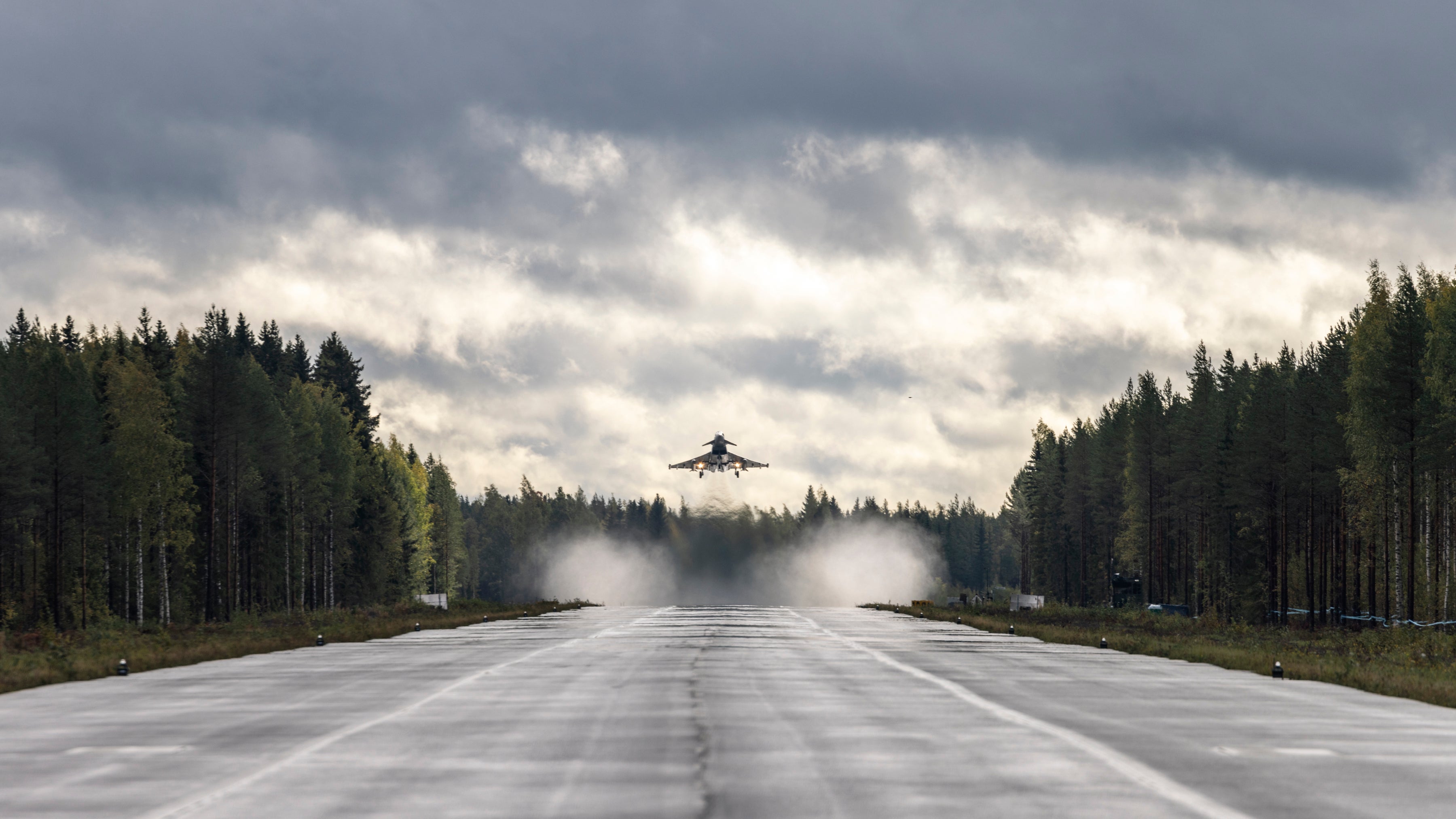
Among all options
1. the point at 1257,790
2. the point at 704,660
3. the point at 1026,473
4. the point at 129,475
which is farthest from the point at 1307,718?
the point at 1026,473

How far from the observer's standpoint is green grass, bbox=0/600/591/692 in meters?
29.1

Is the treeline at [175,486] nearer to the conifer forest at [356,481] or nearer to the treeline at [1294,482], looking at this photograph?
the conifer forest at [356,481]

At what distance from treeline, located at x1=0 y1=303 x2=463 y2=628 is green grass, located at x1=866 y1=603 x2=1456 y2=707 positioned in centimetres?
4595

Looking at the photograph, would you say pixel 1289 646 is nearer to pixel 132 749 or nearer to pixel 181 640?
pixel 181 640

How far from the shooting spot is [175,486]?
82.5 metres

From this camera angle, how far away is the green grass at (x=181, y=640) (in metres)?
29.1

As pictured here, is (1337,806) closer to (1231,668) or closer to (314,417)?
(1231,668)

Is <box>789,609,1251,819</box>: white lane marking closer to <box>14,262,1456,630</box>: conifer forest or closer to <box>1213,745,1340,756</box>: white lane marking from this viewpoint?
<box>1213,745,1340,756</box>: white lane marking

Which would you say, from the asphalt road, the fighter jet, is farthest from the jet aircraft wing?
the asphalt road

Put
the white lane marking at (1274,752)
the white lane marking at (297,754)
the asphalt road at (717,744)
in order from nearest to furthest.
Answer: the white lane marking at (297,754) < the asphalt road at (717,744) < the white lane marking at (1274,752)

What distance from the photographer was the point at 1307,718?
19.0m

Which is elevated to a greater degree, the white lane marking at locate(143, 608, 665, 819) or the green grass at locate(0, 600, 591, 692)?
the white lane marking at locate(143, 608, 665, 819)

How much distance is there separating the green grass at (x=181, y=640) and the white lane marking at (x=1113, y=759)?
17021 mm

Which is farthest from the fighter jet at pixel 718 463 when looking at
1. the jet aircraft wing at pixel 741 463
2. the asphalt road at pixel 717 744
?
the asphalt road at pixel 717 744
